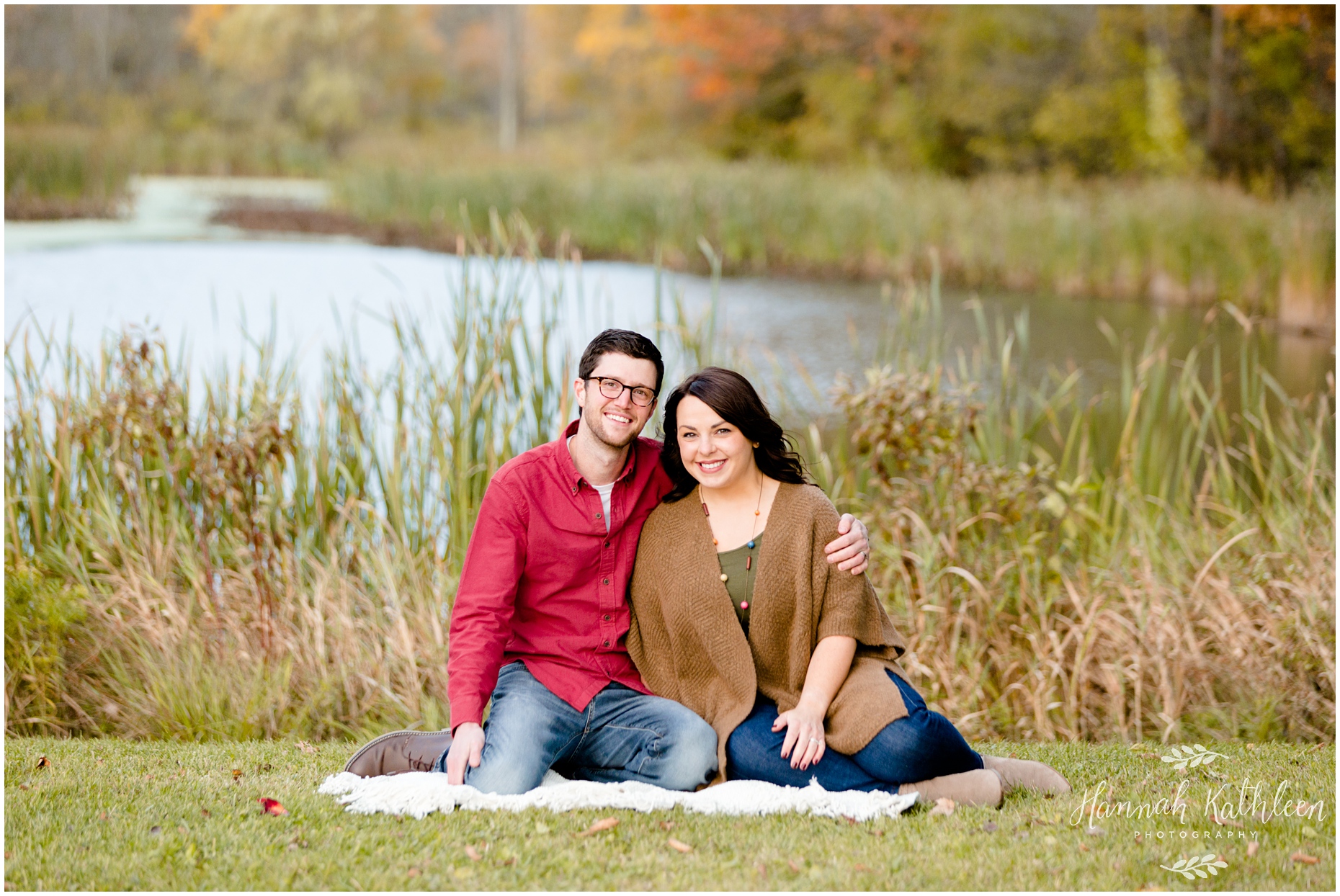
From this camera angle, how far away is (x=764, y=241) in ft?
28.6

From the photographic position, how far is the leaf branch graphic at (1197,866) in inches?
71.1

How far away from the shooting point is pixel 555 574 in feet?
7.43

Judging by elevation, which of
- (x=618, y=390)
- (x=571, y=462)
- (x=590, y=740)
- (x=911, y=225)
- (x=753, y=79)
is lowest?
(x=590, y=740)

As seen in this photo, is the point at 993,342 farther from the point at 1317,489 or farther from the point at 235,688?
the point at 235,688

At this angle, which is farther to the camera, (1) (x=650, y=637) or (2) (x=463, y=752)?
(1) (x=650, y=637)

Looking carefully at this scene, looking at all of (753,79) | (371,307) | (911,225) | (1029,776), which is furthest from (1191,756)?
(753,79)

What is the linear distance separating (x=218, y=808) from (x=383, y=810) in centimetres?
31

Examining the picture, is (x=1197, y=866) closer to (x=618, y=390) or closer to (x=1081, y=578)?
(x=618, y=390)

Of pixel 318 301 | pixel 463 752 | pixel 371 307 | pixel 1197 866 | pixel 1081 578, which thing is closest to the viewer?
pixel 1197 866

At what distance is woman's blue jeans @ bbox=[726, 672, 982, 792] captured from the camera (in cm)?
211

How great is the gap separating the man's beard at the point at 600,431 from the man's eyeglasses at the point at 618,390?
0.04 metres

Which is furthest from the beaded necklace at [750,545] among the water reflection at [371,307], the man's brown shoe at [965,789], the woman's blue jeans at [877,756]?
the water reflection at [371,307]

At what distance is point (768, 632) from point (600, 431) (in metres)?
0.51

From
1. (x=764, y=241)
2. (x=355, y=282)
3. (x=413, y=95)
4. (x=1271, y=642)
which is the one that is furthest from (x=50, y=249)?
(x=1271, y=642)
